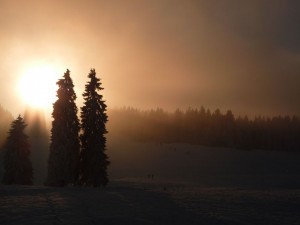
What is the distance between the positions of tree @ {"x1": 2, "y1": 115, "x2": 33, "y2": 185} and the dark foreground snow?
22291mm

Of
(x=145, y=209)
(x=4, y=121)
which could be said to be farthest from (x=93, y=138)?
(x=4, y=121)

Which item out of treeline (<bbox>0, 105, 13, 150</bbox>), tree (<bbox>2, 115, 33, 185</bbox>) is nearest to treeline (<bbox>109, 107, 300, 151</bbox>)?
treeline (<bbox>0, 105, 13, 150</bbox>)

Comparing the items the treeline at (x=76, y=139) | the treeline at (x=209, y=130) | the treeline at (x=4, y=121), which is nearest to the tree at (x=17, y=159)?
the treeline at (x=76, y=139)

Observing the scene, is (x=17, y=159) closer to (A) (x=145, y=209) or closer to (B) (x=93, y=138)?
(B) (x=93, y=138)

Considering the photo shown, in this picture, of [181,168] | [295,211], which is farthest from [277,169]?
[295,211]

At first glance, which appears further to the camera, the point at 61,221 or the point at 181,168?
the point at 181,168

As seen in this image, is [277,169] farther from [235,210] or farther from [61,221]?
[61,221]

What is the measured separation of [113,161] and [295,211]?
8460 cm

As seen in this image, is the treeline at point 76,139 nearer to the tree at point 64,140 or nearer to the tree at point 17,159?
the tree at point 64,140

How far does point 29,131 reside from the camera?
142m

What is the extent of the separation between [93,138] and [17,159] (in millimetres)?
17019

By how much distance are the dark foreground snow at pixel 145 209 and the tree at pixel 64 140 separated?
1099 centimetres

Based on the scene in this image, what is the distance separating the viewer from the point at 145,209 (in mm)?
Answer: 28750

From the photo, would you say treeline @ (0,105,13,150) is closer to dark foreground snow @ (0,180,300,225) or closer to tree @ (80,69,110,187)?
tree @ (80,69,110,187)
